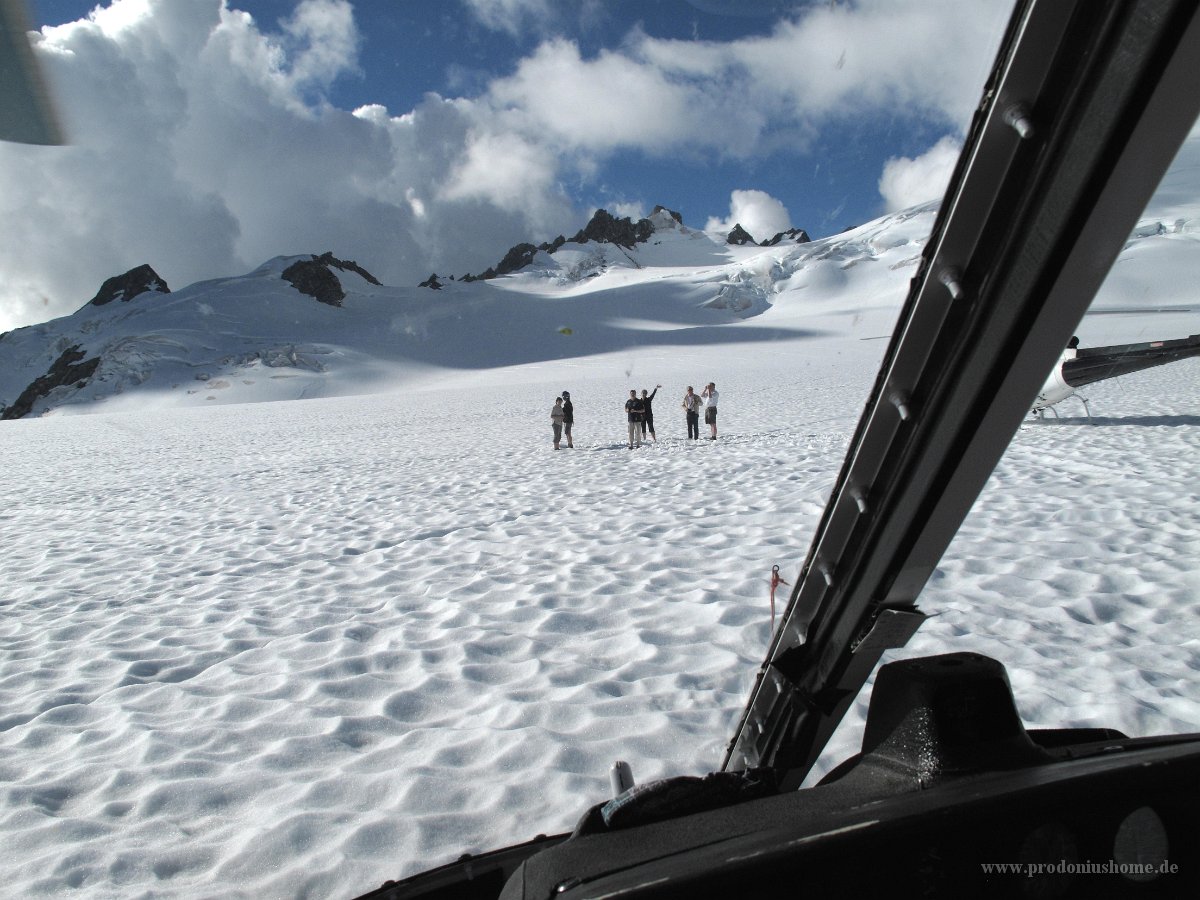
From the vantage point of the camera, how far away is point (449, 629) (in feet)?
17.7

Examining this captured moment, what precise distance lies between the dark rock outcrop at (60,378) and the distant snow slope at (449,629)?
8275cm

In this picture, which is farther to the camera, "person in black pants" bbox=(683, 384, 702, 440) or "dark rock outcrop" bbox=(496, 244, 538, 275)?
"dark rock outcrop" bbox=(496, 244, 538, 275)

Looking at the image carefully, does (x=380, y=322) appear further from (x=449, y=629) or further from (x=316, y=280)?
(x=449, y=629)

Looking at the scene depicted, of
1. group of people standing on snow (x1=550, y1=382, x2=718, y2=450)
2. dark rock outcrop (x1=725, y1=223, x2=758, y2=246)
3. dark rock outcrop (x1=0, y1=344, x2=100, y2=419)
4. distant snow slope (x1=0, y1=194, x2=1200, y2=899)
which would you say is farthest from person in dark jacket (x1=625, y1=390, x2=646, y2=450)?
dark rock outcrop (x1=725, y1=223, x2=758, y2=246)

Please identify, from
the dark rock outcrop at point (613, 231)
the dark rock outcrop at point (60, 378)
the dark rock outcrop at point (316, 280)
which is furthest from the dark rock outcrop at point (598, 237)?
the dark rock outcrop at point (60, 378)

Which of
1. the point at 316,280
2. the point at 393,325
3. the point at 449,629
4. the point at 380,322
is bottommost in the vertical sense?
the point at 449,629

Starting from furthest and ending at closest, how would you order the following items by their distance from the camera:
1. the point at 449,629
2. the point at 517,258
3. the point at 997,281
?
the point at 517,258
the point at 449,629
the point at 997,281

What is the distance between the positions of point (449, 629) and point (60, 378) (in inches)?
4224

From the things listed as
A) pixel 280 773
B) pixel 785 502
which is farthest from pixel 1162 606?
pixel 280 773

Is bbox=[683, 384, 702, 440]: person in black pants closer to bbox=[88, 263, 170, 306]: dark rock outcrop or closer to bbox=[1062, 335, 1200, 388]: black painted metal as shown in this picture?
bbox=[1062, 335, 1200, 388]: black painted metal

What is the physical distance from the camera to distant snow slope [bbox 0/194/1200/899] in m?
3.19

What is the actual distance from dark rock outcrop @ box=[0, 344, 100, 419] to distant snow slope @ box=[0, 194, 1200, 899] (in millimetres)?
82751

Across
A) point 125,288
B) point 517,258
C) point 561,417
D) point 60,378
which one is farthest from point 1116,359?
point 517,258

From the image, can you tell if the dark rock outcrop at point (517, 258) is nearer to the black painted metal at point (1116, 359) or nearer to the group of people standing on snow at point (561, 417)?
the group of people standing on snow at point (561, 417)
